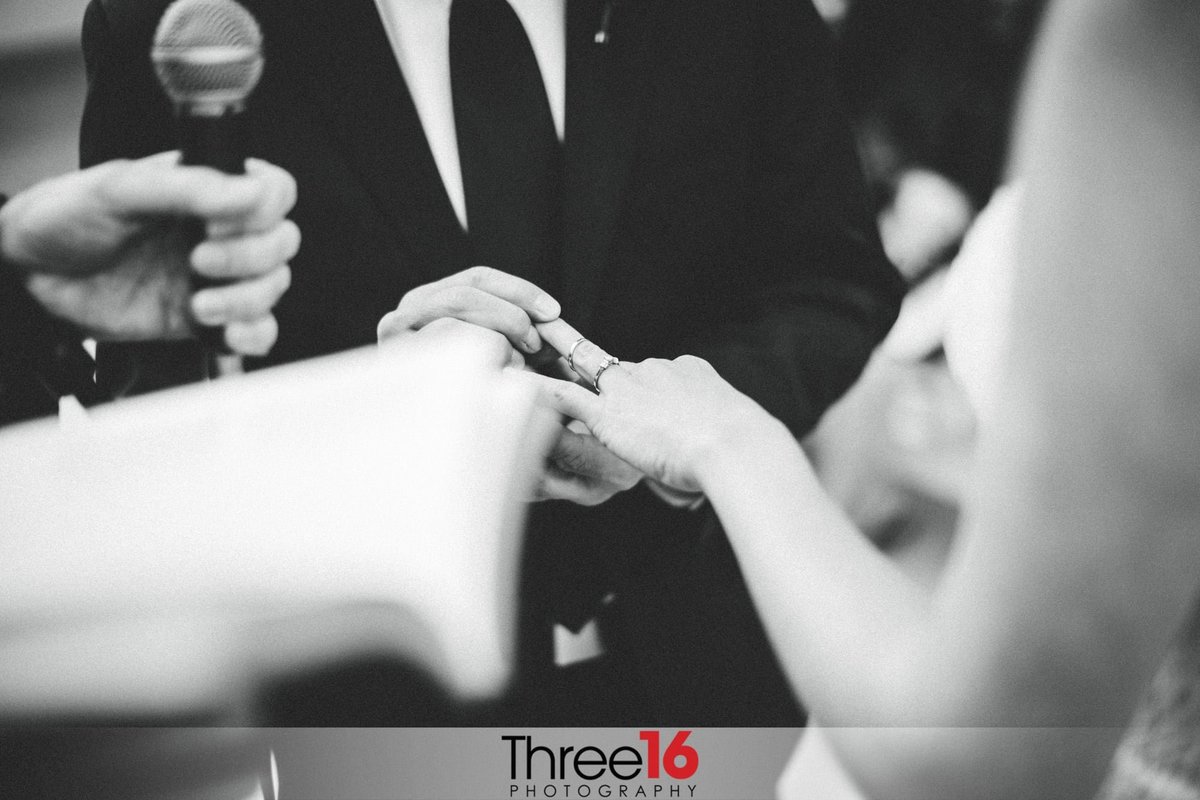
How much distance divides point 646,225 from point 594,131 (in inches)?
5.3

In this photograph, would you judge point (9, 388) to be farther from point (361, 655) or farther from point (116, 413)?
point (361, 655)

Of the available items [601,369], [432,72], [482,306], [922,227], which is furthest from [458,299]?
[922,227]

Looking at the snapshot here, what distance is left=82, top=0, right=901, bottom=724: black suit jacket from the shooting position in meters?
0.99

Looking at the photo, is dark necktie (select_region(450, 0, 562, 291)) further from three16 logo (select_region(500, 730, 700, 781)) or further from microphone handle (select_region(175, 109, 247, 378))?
three16 logo (select_region(500, 730, 700, 781))

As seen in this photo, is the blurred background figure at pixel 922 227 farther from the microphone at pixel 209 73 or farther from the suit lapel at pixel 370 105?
the microphone at pixel 209 73

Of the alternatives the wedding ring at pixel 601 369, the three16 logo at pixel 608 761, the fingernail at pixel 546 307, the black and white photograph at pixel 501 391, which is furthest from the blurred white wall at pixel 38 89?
the three16 logo at pixel 608 761

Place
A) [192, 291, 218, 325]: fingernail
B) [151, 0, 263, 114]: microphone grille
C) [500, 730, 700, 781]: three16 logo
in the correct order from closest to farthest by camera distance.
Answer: [151, 0, 263, 114]: microphone grille → [192, 291, 218, 325]: fingernail → [500, 730, 700, 781]: three16 logo

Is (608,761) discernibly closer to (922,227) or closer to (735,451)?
(735,451)

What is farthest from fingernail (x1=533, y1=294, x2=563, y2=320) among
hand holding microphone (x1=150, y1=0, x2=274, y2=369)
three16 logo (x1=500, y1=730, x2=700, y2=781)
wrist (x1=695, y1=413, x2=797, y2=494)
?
three16 logo (x1=500, y1=730, x2=700, y2=781)

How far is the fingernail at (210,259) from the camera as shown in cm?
95

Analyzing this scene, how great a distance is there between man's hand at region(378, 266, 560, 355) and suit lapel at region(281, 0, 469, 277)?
0.26 feet

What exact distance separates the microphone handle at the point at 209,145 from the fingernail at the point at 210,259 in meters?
0.01

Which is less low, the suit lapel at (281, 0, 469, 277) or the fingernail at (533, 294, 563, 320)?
the suit lapel at (281, 0, 469, 277)

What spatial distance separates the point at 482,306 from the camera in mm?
994
